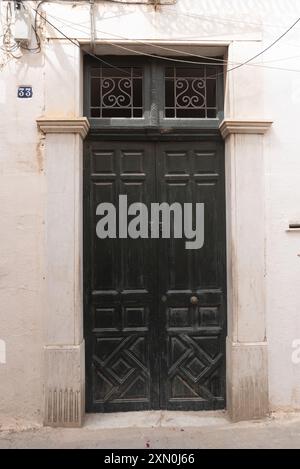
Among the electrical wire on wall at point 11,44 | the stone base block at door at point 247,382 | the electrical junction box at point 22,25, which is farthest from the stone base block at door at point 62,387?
the electrical junction box at point 22,25

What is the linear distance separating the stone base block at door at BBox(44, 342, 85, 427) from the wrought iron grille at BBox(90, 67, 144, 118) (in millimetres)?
2399

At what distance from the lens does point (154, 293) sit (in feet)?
14.8

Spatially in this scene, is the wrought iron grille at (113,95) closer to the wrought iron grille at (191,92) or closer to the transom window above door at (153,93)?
the transom window above door at (153,93)

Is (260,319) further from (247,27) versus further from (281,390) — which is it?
(247,27)

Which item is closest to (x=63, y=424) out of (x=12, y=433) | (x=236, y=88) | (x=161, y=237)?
(x=12, y=433)

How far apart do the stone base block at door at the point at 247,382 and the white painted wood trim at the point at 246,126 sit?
208cm

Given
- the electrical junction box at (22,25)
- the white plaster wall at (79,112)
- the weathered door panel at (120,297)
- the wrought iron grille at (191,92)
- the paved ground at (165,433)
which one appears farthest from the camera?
the wrought iron grille at (191,92)

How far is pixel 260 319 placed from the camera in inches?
170

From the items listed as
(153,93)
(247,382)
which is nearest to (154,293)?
(247,382)

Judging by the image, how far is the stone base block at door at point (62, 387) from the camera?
4.17 metres

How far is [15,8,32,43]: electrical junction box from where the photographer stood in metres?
4.12

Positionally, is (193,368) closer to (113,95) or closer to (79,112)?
(79,112)

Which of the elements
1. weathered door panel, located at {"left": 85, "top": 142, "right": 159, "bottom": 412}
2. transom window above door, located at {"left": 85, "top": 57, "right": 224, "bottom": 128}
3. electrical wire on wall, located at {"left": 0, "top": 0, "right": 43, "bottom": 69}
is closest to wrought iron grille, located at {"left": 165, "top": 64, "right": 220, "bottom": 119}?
transom window above door, located at {"left": 85, "top": 57, "right": 224, "bottom": 128}

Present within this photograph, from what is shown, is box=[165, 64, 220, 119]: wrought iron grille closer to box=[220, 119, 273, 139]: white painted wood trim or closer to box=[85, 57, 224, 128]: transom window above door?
box=[85, 57, 224, 128]: transom window above door
